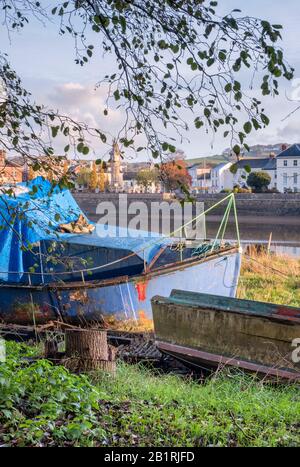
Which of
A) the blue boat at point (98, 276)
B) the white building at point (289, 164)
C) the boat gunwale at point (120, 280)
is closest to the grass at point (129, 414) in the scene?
the boat gunwale at point (120, 280)

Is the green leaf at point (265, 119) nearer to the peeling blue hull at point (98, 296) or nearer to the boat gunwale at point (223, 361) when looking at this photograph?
the boat gunwale at point (223, 361)

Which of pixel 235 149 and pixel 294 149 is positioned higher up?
pixel 294 149

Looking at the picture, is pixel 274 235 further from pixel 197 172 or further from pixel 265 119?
pixel 197 172

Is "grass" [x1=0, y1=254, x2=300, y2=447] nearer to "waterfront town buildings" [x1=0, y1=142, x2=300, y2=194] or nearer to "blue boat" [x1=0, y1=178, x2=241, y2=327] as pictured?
"waterfront town buildings" [x1=0, y1=142, x2=300, y2=194]

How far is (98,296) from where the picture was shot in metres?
12.4

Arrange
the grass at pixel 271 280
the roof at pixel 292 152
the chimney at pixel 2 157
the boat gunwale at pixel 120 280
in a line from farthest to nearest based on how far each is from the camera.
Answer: the roof at pixel 292 152 < the grass at pixel 271 280 < the boat gunwale at pixel 120 280 < the chimney at pixel 2 157

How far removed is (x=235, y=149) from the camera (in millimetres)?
4574

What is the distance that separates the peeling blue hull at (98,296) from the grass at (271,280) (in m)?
3.16

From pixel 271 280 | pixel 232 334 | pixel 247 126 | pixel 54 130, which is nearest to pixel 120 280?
pixel 232 334

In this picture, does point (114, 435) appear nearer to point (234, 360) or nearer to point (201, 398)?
point (201, 398)

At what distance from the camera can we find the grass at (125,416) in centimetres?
435

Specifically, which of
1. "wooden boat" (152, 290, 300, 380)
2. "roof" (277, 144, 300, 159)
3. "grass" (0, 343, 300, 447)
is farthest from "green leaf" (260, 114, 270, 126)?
"roof" (277, 144, 300, 159)
